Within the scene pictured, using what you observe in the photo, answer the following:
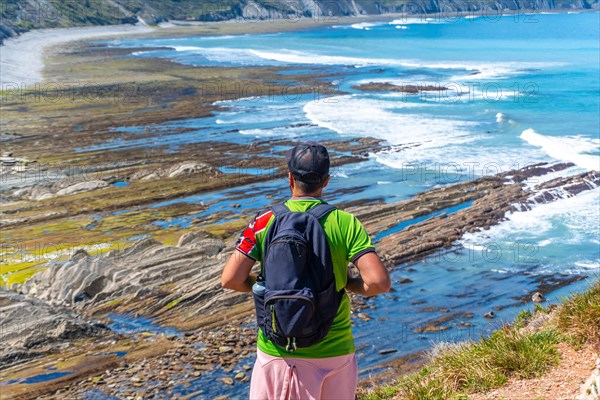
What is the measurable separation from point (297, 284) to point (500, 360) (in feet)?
9.17

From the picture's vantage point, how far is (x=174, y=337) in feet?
41.0

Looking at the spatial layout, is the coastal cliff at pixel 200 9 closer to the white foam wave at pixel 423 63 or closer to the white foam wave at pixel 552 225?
the white foam wave at pixel 423 63

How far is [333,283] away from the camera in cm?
353

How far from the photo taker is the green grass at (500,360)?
5445 millimetres

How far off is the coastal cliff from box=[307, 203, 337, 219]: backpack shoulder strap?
8667 centimetres

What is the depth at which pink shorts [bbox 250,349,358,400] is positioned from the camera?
3.59 m

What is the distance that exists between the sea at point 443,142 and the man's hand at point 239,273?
22.8ft

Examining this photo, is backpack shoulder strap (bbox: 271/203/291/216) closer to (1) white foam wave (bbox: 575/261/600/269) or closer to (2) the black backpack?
(2) the black backpack

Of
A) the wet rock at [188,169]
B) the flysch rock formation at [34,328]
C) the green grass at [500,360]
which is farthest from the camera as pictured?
the wet rock at [188,169]

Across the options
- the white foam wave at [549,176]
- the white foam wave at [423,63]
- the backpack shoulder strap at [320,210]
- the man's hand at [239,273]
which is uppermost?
the backpack shoulder strap at [320,210]

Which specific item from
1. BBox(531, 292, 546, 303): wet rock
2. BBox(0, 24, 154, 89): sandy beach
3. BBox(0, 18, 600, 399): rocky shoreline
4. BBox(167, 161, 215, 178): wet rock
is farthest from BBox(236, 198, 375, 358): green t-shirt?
BBox(0, 24, 154, 89): sandy beach

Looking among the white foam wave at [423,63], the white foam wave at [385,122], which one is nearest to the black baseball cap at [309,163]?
the white foam wave at [385,122]

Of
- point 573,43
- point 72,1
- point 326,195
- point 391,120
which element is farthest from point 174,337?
point 72,1

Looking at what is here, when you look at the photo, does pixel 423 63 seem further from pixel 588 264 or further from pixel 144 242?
pixel 144 242
